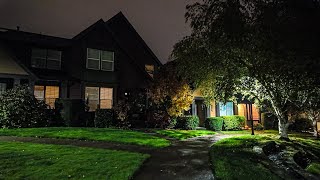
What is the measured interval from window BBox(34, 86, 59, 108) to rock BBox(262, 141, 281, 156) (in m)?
18.0

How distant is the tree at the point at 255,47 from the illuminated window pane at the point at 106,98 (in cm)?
1052

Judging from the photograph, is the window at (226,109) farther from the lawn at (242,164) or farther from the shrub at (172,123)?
the lawn at (242,164)

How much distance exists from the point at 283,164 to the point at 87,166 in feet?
25.4

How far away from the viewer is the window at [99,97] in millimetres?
24891

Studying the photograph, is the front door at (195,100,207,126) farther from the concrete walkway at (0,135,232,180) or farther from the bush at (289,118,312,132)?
the concrete walkway at (0,135,232,180)

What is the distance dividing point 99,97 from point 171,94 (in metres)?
7.17

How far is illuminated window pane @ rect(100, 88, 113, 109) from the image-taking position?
25.4 metres

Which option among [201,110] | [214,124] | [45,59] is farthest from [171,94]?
[45,59]

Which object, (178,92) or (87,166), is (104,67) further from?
(87,166)

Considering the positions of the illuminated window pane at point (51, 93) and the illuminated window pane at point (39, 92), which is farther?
the illuminated window pane at point (51, 93)

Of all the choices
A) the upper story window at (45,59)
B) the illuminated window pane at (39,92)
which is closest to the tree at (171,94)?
the upper story window at (45,59)

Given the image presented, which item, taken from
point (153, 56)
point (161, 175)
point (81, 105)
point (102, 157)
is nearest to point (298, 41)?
point (161, 175)

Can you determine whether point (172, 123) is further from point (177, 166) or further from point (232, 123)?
point (177, 166)

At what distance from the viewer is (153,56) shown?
1312 inches
